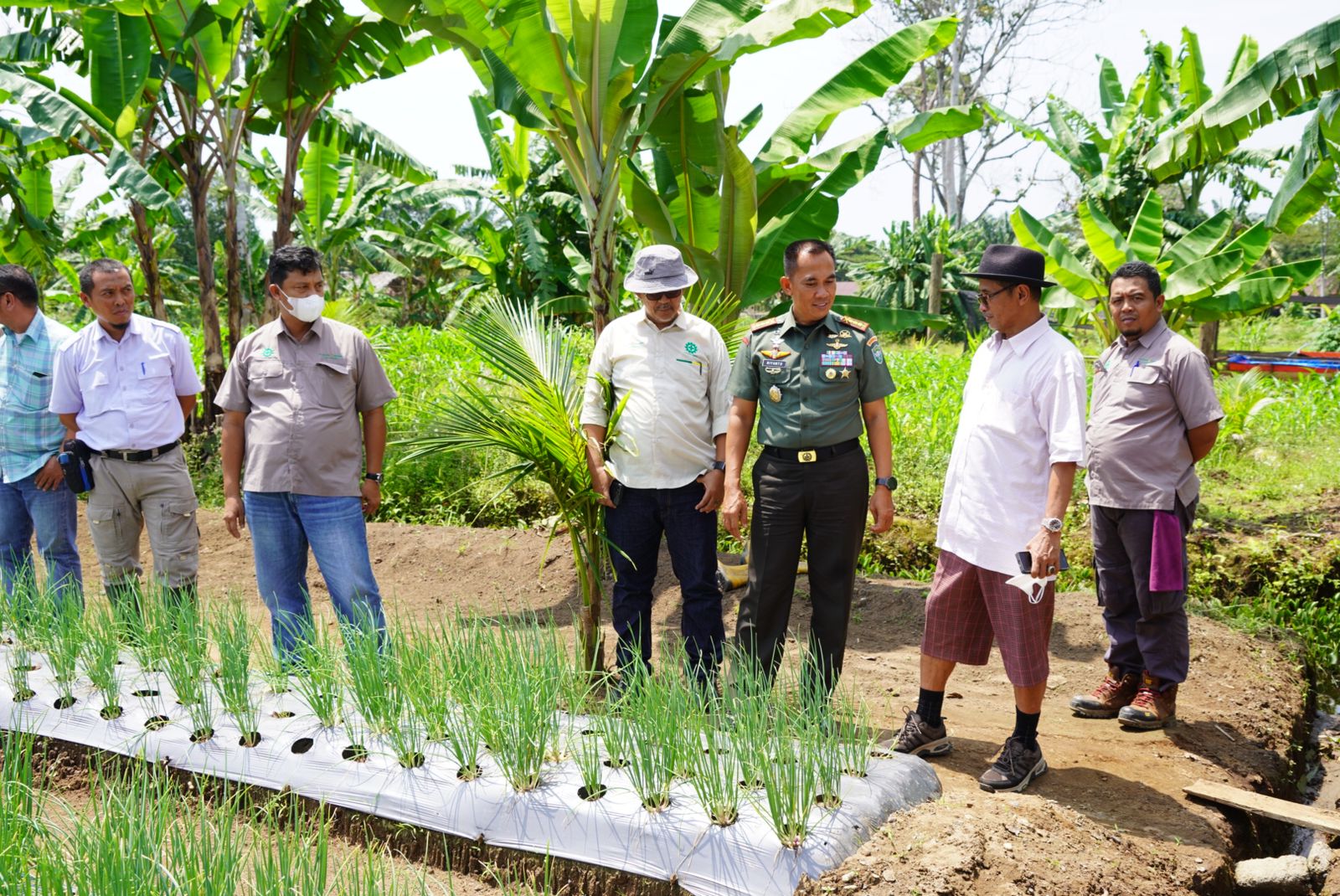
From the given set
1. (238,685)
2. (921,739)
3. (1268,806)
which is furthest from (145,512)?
(1268,806)

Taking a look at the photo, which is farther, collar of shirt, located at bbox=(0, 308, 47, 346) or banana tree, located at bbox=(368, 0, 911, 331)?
banana tree, located at bbox=(368, 0, 911, 331)

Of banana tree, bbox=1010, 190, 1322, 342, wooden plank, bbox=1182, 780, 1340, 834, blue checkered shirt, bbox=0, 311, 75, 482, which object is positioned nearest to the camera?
wooden plank, bbox=1182, 780, 1340, 834

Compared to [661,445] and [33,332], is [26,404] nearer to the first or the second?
[33,332]

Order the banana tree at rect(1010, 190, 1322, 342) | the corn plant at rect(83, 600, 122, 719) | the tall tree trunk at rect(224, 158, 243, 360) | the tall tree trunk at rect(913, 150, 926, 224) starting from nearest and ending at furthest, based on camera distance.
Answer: the corn plant at rect(83, 600, 122, 719) → the banana tree at rect(1010, 190, 1322, 342) → the tall tree trunk at rect(224, 158, 243, 360) → the tall tree trunk at rect(913, 150, 926, 224)

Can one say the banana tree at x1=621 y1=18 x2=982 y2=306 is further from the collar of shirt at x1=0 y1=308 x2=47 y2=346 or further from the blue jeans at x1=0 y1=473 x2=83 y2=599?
the blue jeans at x1=0 y1=473 x2=83 y2=599

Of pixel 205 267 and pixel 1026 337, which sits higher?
pixel 205 267

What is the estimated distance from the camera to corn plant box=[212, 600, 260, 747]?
3273 millimetres

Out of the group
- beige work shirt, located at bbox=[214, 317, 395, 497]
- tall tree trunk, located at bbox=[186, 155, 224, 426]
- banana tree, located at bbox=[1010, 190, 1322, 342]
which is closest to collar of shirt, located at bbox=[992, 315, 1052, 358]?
beige work shirt, located at bbox=[214, 317, 395, 497]

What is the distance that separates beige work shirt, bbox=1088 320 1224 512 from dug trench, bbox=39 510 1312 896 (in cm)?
93

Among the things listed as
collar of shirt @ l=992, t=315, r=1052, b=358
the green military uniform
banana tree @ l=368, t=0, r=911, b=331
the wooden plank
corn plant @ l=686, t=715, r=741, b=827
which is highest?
banana tree @ l=368, t=0, r=911, b=331

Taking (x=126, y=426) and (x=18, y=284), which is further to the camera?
(x=18, y=284)

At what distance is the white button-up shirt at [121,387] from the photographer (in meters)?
4.47

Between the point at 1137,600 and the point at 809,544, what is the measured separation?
4.44 feet

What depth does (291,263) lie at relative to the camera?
3961mm
